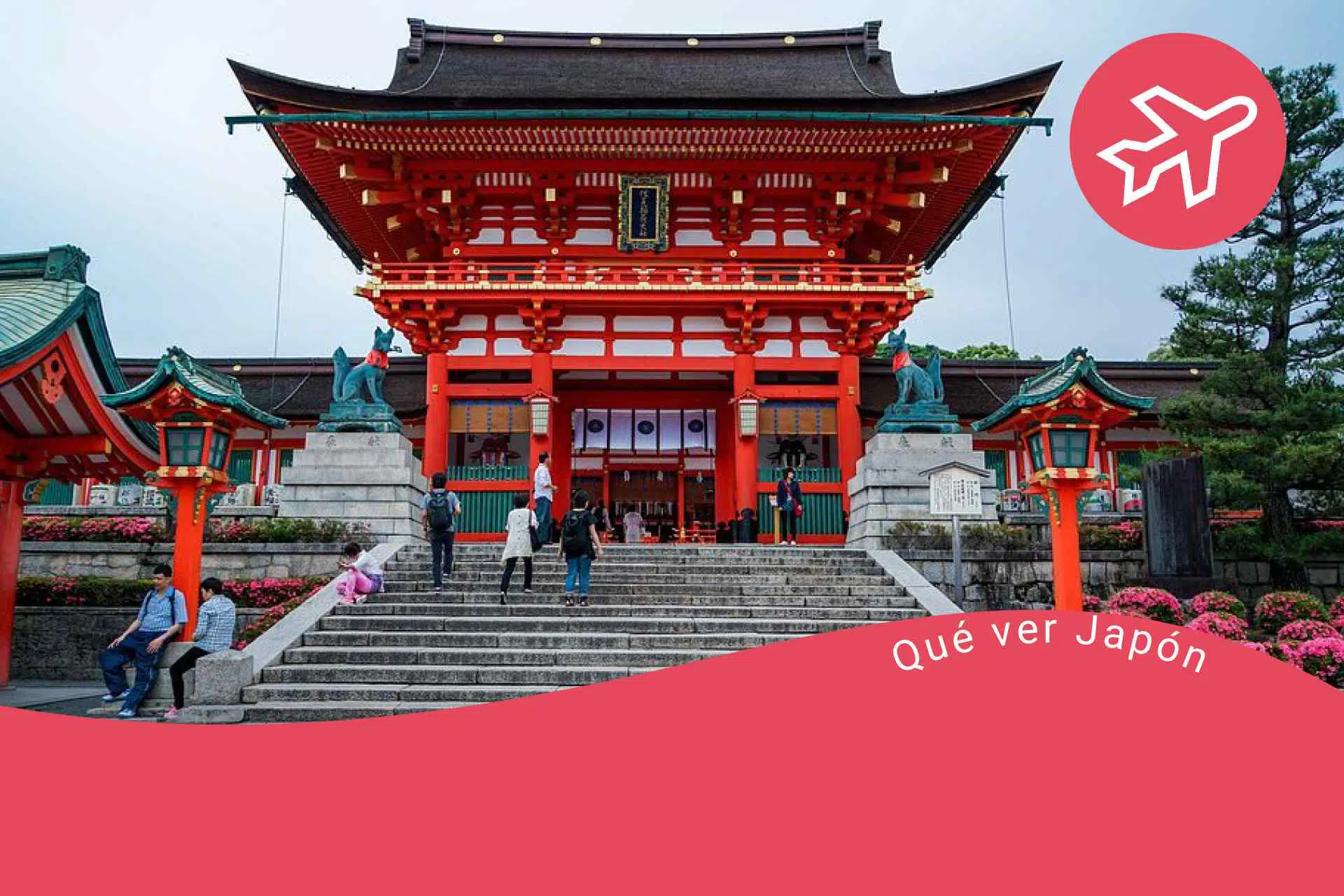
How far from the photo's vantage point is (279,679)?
30.3ft

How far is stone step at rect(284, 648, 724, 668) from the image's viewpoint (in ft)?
31.7

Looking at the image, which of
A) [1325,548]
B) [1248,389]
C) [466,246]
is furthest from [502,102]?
[1325,548]

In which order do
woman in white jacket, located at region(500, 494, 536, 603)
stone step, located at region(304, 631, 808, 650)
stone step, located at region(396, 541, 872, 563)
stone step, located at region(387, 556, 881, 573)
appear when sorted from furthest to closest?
stone step, located at region(396, 541, 872, 563) < stone step, located at region(387, 556, 881, 573) < woman in white jacket, located at region(500, 494, 536, 603) < stone step, located at region(304, 631, 808, 650)

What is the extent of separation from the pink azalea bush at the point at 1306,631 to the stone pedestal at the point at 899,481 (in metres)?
4.44

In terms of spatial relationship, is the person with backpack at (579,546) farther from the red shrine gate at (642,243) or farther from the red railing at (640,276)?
the red railing at (640,276)

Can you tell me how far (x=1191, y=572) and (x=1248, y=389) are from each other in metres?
3.21

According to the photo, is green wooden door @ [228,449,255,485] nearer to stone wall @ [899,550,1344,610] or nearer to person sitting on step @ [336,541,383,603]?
person sitting on step @ [336,541,383,603]

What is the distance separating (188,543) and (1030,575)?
11431 millimetres

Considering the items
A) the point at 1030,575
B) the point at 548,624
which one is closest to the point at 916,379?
the point at 1030,575

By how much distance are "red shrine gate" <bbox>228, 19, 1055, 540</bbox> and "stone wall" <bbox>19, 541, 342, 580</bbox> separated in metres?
4.05

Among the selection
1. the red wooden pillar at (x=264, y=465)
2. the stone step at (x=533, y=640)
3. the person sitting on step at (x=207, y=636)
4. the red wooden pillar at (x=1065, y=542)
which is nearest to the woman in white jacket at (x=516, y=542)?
the stone step at (x=533, y=640)

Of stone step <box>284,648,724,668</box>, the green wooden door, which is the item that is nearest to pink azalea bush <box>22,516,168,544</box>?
stone step <box>284,648,724,668</box>

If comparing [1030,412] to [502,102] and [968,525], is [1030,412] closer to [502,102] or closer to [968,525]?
[968,525]

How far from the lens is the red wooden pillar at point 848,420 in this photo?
699 inches
